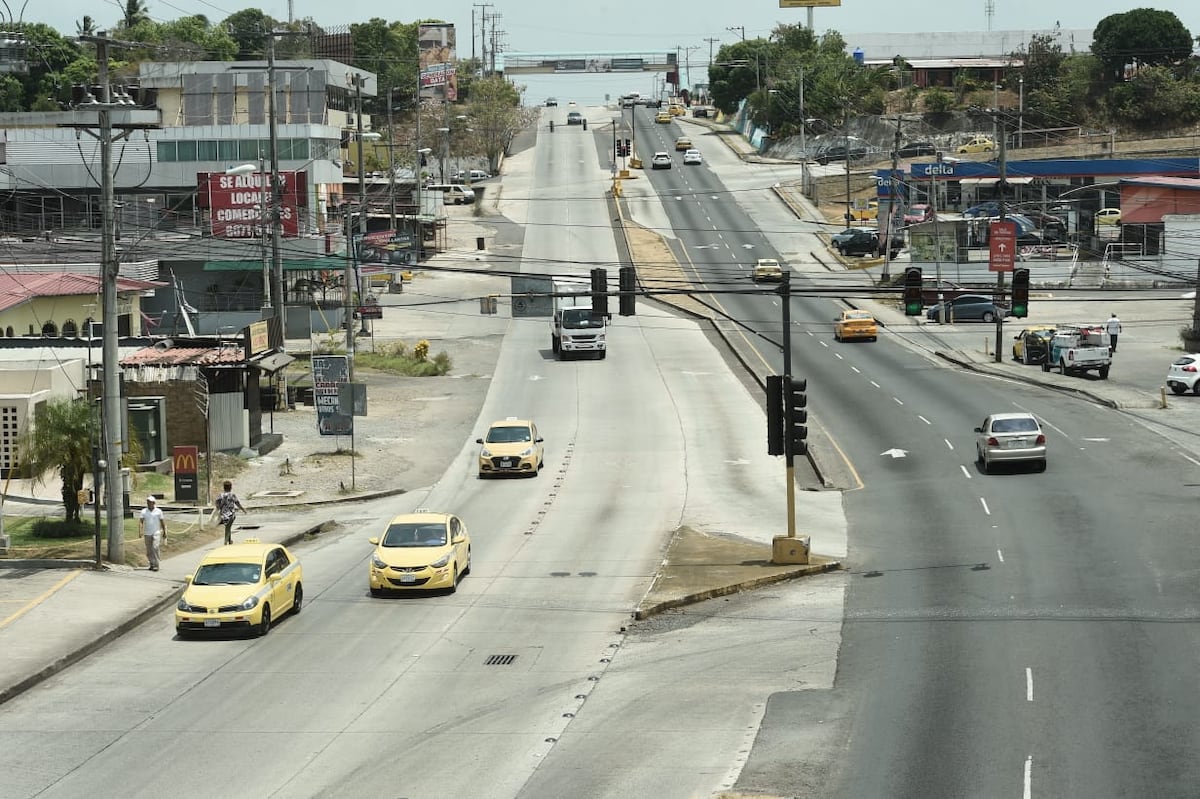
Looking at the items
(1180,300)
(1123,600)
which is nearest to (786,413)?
(1123,600)

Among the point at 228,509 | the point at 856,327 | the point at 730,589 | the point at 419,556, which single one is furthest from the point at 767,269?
the point at 419,556

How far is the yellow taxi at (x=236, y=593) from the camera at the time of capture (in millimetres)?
28031

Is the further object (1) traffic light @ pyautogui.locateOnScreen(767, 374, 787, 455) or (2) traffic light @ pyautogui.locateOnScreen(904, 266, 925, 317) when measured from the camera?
(2) traffic light @ pyautogui.locateOnScreen(904, 266, 925, 317)

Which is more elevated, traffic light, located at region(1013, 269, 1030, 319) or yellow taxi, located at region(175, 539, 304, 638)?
traffic light, located at region(1013, 269, 1030, 319)

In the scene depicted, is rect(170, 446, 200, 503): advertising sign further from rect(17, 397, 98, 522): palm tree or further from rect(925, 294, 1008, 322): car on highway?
rect(925, 294, 1008, 322): car on highway

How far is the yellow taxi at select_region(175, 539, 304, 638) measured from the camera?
28.0 m

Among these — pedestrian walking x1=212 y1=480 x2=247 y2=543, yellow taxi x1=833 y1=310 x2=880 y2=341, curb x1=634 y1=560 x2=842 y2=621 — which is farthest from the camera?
yellow taxi x1=833 y1=310 x2=880 y2=341

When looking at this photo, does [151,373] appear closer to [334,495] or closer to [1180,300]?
A: [334,495]

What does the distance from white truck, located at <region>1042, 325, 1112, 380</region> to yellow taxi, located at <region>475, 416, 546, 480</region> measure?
25.0m

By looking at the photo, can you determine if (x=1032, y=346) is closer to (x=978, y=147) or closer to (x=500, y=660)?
(x=500, y=660)

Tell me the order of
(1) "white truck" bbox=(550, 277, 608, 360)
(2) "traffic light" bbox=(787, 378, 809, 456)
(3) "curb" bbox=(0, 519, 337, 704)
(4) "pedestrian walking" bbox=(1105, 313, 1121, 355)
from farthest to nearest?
(1) "white truck" bbox=(550, 277, 608, 360) → (4) "pedestrian walking" bbox=(1105, 313, 1121, 355) → (2) "traffic light" bbox=(787, 378, 809, 456) → (3) "curb" bbox=(0, 519, 337, 704)

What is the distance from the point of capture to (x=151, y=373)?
161 ft

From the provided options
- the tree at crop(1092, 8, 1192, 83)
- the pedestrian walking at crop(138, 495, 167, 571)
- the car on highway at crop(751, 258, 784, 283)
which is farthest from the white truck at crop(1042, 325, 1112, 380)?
the tree at crop(1092, 8, 1192, 83)

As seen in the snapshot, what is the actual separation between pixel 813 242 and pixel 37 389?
2734 inches
